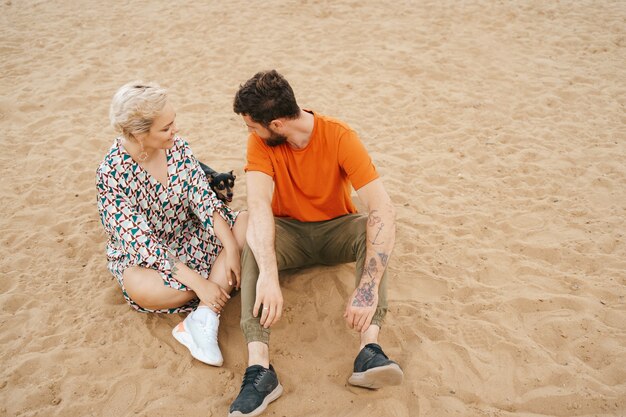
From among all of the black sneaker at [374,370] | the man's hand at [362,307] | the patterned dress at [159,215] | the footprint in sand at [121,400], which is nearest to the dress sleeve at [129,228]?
the patterned dress at [159,215]

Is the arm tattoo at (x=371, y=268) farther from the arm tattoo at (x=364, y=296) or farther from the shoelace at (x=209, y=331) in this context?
the shoelace at (x=209, y=331)

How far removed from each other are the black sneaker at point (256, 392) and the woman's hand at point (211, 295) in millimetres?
563

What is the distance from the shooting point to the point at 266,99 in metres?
2.86

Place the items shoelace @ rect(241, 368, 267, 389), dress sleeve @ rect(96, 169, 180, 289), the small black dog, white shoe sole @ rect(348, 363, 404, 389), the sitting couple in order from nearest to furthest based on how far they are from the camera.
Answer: white shoe sole @ rect(348, 363, 404, 389) → shoelace @ rect(241, 368, 267, 389) → the sitting couple → dress sleeve @ rect(96, 169, 180, 289) → the small black dog

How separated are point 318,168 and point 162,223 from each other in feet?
3.70

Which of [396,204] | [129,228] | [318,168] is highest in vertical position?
[318,168]

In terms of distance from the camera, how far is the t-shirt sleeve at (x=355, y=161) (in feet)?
9.79

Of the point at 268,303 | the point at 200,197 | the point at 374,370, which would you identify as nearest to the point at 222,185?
the point at 200,197

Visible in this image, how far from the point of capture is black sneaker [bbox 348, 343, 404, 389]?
258cm

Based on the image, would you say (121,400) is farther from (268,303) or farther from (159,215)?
(159,215)

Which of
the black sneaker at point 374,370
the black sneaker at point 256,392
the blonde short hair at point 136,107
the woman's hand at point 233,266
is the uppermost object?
the blonde short hair at point 136,107

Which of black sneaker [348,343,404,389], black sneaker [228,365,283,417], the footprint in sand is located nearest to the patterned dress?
the footprint in sand

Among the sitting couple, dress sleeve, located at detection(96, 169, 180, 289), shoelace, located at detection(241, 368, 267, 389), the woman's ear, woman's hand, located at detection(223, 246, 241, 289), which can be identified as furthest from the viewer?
woman's hand, located at detection(223, 246, 241, 289)

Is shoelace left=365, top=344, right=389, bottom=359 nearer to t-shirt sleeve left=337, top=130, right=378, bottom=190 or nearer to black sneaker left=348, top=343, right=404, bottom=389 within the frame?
black sneaker left=348, top=343, right=404, bottom=389
